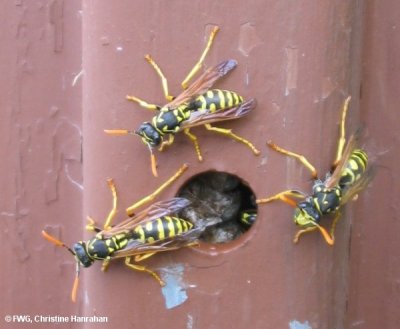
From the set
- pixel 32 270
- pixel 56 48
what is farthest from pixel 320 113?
pixel 32 270

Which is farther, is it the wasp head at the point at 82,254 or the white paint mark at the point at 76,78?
the white paint mark at the point at 76,78

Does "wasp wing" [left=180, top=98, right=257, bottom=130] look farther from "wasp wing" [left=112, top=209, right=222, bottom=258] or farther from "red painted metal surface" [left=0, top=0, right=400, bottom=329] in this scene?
"wasp wing" [left=112, top=209, right=222, bottom=258]

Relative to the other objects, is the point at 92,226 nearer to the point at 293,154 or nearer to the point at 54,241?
the point at 54,241

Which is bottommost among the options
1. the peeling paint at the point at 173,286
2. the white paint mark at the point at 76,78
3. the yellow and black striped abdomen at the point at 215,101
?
the peeling paint at the point at 173,286

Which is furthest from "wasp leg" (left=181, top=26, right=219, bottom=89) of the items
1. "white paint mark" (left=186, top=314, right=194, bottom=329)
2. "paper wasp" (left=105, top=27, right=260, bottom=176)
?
"white paint mark" (left=186, top=314, right=194, bottom=329)

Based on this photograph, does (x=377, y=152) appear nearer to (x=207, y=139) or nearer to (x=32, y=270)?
(x=207, y=139)

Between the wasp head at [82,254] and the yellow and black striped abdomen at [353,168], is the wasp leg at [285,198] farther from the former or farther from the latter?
the wasp head at [82,254]

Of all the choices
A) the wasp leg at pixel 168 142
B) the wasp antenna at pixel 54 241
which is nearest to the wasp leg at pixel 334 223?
the wasp leg at pixel 168 142
